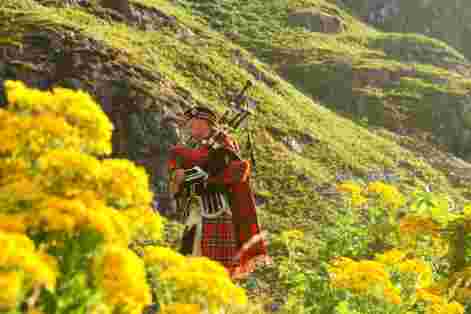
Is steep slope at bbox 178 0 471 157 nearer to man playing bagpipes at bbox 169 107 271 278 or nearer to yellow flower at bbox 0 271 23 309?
man playing bagpipes at bbox 169 107 271 278

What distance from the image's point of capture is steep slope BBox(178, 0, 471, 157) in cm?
3272

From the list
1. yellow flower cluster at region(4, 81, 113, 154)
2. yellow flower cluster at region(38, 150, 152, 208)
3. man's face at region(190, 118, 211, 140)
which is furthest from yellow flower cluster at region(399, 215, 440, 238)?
yellow flower cluster at region(4, 81, 113, 154)

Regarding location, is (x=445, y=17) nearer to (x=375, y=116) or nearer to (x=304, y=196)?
(x=375, y=116)

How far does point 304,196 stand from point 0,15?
9125 millimetres

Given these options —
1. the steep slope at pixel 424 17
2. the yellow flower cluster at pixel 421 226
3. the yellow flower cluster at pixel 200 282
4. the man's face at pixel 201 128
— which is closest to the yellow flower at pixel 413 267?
the yellow flower cluster at pixel 421 226

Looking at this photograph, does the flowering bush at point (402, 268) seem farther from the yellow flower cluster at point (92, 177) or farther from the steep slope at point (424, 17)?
the steep slope at point (424, 17)

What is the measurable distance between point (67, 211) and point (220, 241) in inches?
138

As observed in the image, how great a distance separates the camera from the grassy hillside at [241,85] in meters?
14.5

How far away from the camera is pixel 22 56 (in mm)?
14266

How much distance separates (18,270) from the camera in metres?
2.14

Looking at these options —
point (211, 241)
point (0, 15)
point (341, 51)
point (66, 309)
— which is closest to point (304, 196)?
point (0, 15)

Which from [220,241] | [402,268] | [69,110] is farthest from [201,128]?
[69,110]

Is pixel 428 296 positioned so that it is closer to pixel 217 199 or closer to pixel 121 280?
pixel 217 199

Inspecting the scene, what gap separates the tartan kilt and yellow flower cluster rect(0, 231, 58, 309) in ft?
11.8
